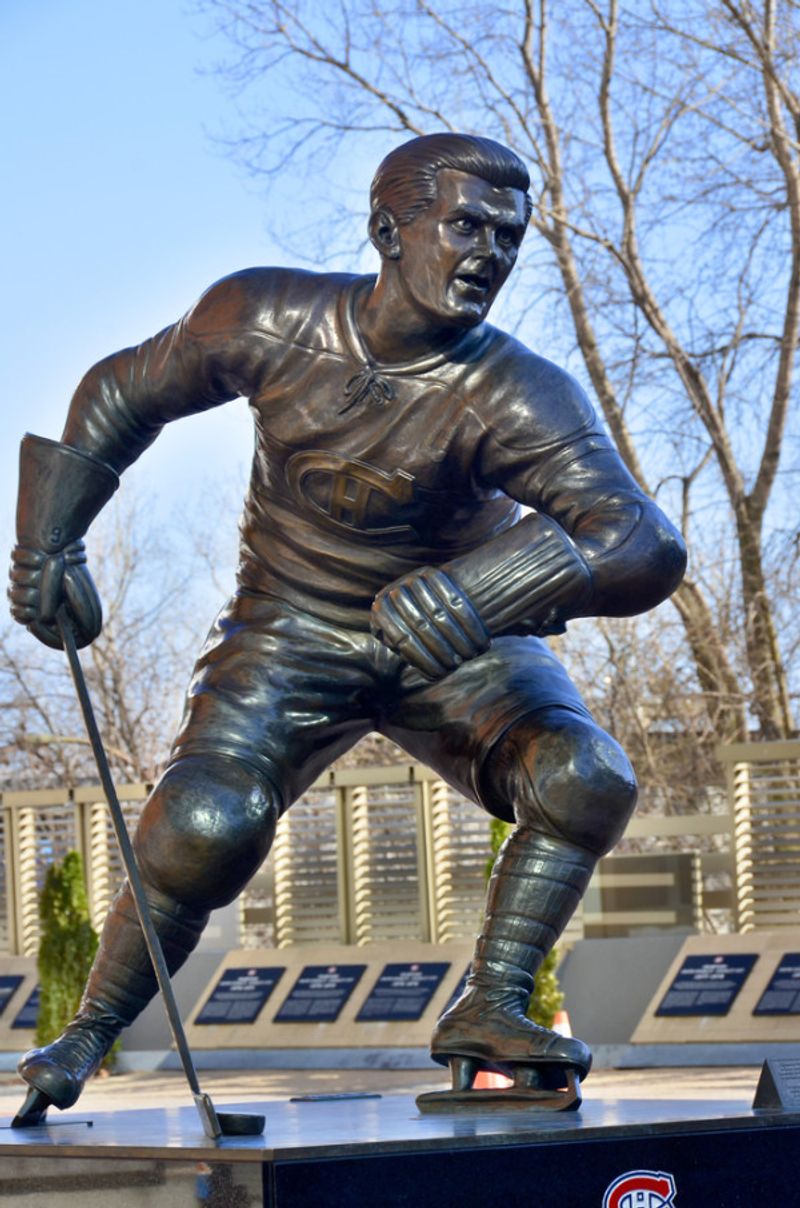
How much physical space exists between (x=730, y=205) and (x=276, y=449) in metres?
15.5

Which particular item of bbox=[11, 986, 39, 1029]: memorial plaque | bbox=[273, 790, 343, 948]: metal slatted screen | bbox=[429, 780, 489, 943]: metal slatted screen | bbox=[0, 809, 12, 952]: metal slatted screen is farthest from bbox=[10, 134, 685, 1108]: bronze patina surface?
bbox=[0, 809, 12, 952]: metal slatted screen

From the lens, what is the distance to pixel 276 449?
146 inches

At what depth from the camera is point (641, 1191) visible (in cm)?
298

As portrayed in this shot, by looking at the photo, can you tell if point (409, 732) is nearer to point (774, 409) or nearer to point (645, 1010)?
point (645, 1010)

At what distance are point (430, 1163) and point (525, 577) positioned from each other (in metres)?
0.98

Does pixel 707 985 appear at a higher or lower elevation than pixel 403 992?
lower

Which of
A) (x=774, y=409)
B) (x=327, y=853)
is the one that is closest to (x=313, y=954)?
(x=327, y=853)

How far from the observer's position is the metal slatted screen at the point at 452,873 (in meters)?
14.6

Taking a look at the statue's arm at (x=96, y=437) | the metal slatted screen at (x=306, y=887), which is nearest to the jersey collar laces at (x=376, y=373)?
the statue's arm at (x=96, y=437)

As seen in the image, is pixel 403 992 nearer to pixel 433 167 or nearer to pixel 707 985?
pixel 707 985

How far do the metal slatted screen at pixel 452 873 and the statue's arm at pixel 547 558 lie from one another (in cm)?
1109

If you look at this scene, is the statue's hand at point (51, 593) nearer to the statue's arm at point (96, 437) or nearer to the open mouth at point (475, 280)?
the statue's arm at point (96, 437)

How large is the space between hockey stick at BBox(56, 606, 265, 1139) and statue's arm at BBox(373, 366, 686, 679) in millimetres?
645

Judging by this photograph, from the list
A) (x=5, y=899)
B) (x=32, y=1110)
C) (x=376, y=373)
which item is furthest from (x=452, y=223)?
(x=5, y=899)
